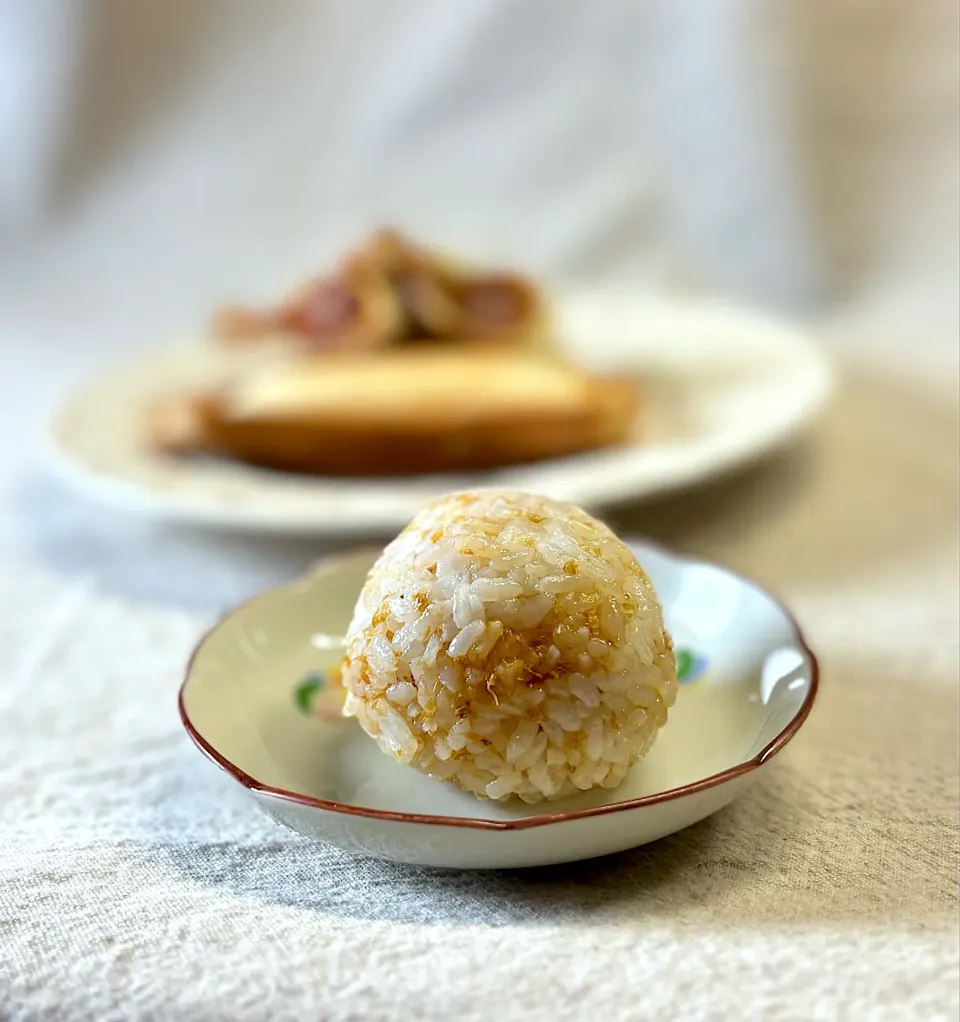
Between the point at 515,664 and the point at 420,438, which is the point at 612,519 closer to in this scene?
the point at 420,438

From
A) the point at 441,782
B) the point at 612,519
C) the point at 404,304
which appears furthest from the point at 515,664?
the point at 404,304

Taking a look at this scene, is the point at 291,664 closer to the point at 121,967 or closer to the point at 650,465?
the point at 121,967

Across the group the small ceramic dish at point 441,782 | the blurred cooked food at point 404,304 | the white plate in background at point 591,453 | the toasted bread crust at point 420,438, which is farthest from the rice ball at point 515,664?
the blurred cooked food at point 404,304

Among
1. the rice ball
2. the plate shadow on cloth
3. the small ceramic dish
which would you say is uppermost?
the rice ball

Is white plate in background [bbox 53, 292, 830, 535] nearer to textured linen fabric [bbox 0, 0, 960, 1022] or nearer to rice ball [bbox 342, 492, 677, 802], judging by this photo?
textured linen fabric [bbox 0, 0, 960, 1022]

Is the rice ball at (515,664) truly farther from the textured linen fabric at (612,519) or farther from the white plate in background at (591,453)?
the white plate in background at (591,453)

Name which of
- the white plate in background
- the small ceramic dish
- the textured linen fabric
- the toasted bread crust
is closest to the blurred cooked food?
the white plate in background

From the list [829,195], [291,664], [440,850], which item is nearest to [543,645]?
[440,850]
